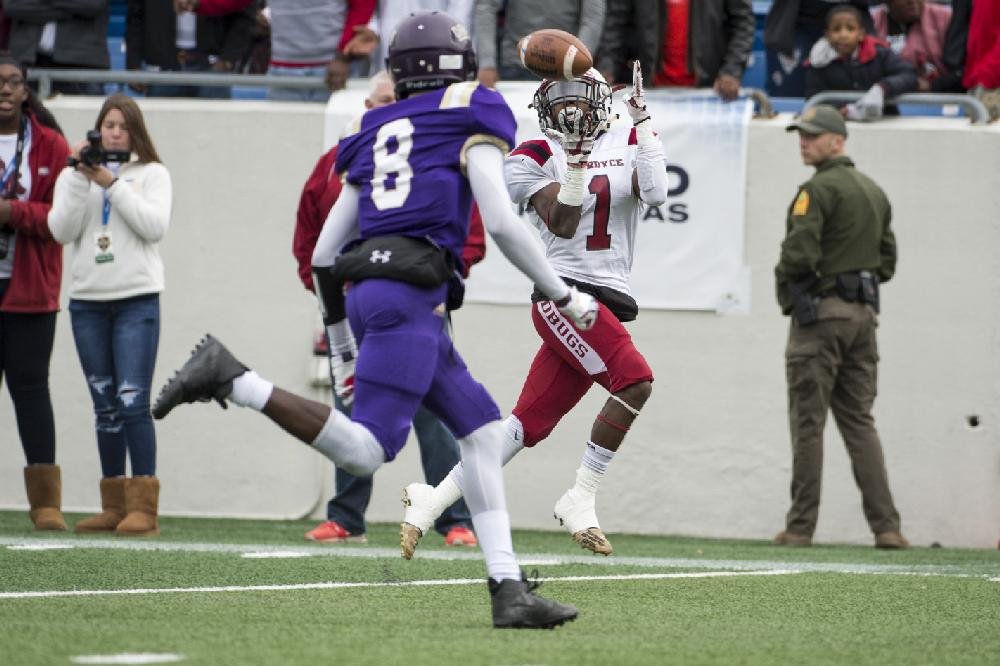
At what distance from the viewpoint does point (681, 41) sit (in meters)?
10.5

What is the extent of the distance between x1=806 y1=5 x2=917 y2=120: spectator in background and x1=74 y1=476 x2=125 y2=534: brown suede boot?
4772 mm

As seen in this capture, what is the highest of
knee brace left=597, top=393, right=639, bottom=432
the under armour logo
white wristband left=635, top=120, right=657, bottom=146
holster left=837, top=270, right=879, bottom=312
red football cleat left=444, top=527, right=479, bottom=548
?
white wristband left=635, top=120, right=657, bottom=146

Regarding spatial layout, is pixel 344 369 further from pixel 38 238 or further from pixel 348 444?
pixel 38 238

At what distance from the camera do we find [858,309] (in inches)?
370

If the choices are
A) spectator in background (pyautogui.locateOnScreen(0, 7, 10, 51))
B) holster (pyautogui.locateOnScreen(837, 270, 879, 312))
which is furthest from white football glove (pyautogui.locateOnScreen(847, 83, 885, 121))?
spectator in background (pyautogui.locateOnScreen(0, 7, 10, 51))

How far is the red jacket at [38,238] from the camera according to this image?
27.6 feet

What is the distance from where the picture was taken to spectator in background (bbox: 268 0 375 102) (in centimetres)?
1065

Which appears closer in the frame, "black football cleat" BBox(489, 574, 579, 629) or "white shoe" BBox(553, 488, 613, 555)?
"black football cleat" BBox(489, 574, 579, 629)

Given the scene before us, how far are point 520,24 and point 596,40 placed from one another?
497 millimetres

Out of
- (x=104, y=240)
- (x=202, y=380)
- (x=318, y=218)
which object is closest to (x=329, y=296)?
(x=202, y=380)

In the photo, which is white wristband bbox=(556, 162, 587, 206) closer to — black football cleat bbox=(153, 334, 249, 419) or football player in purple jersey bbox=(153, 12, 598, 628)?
football player in purple jersey bbox=(153, 12, 598, 628)

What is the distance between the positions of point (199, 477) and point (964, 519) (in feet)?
15.1

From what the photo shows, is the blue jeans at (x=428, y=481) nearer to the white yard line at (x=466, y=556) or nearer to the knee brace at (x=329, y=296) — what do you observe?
the white yard line at (x=466, y=556)

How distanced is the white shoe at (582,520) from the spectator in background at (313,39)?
4.68 meters
